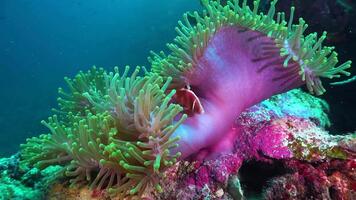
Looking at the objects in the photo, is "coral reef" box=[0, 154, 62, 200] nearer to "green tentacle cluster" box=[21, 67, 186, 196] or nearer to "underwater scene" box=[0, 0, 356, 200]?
"underwater scene" box=[0, 0, 356, 200]

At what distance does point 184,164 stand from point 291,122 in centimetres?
95

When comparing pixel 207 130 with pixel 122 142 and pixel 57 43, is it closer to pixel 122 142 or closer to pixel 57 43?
pixel 122 142

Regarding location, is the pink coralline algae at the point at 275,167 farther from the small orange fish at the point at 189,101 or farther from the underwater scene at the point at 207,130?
the small orange fish at the point at 189,101

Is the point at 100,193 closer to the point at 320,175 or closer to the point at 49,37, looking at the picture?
the point at 320,175

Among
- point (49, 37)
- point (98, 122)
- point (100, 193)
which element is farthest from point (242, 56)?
point (49, 37)

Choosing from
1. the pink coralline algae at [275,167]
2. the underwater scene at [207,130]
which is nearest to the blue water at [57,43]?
the underwater scene at [207,130]

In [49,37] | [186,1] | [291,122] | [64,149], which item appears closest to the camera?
[64,149]

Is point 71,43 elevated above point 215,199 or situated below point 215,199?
above

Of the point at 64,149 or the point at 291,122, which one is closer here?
the point at 64,149

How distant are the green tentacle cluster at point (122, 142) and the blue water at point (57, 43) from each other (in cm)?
1518

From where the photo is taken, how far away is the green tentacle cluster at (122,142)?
210 cm

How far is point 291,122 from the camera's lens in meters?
2.63

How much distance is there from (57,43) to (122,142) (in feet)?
142

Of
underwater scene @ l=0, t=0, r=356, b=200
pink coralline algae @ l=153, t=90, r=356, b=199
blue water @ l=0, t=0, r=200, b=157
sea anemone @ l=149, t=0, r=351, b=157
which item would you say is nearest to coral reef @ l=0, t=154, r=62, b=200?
underwater scene @ l=0, t=0, r=356, b=200
